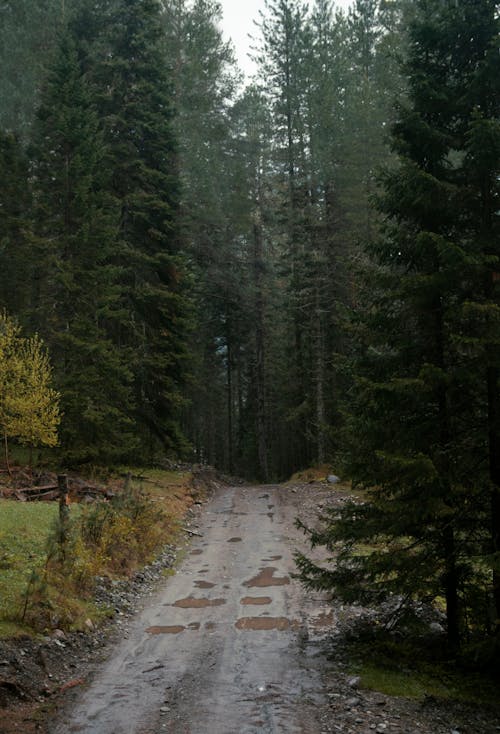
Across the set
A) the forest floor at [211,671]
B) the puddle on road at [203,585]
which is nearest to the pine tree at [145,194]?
the puddle on road at [203,585]

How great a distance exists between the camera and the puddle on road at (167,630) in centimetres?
1121

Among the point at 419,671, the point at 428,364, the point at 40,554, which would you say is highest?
the point at 428,364

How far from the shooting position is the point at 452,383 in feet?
31.3

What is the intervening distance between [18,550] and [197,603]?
4.25 m

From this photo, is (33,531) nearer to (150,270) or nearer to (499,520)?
(499,520)

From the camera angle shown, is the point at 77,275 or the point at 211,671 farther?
the point at 77,275

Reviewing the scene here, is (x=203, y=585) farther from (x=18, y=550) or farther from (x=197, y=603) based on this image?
(x=18, y=550)

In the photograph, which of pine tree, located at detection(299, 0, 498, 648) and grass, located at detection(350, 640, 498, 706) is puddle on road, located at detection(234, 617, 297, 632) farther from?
pine tree, located at detection(299, 0, 498, 648)

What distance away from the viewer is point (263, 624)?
37.9ft

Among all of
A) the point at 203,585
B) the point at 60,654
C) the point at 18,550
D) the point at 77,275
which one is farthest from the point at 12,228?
the point at 60,654

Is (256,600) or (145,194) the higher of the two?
(145,194)

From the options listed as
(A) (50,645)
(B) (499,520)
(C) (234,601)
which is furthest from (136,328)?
(B) (499,520)

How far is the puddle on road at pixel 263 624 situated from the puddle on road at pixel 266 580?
Answer: 2.20 meters

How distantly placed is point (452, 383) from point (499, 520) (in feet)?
7.24
